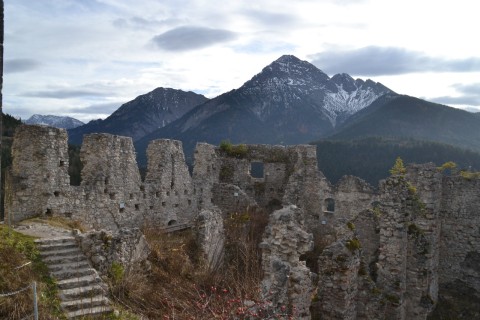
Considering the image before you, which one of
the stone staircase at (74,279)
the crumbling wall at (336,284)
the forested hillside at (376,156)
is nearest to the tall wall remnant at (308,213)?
the crumbling wall at (336,284)

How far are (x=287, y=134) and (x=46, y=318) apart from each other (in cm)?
12962

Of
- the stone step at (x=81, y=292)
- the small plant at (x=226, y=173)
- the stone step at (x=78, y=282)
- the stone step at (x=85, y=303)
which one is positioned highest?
the small plant at (x=226, y=173)

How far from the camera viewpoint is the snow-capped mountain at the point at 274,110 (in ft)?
440

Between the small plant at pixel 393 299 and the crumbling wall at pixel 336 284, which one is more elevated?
the crumbling wall at pixel 336 284

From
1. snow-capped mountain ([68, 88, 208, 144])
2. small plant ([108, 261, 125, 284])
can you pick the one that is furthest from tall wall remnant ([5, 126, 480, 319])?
snow-capped mountain ([68, 88, 208, 144])

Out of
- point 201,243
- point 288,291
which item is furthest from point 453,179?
point 288,291

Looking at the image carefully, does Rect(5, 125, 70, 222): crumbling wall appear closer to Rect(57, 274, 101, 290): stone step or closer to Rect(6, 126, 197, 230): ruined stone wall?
Rect(6, 126, 197, 230): ruined stone wall

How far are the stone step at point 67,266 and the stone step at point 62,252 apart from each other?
14.6 inches

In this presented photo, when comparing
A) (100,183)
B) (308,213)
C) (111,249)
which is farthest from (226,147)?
(111,249)

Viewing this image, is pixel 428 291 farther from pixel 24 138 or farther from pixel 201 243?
pixel 24 138

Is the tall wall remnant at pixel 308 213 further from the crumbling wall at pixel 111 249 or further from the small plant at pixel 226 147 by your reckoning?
the crumbling wall at pixel 111 249

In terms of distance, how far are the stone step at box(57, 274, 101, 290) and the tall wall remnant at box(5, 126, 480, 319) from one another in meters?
3.48

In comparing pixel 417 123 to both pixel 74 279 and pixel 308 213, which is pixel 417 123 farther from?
pixel 74 279

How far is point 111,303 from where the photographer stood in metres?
10.5
